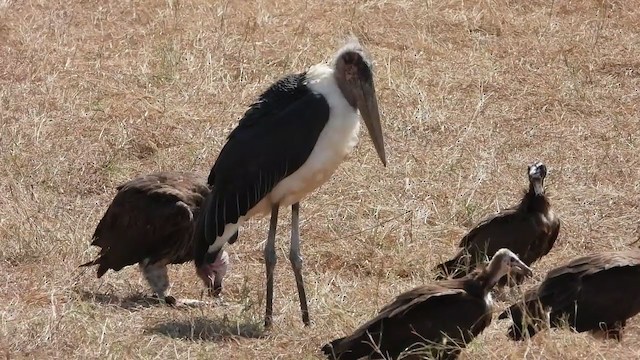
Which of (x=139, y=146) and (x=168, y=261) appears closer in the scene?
(x=168, y=261)

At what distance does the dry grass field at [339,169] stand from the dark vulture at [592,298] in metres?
0.13

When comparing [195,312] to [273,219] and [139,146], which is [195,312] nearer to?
[273,219]

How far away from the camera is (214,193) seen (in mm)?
6707

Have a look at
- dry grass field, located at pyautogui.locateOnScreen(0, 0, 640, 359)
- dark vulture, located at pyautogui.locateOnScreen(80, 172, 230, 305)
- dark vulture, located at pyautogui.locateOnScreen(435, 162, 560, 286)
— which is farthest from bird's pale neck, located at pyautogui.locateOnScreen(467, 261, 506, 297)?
dark vulture, located at pyautogui.locateOnScreen(80, 172, 230, 305)

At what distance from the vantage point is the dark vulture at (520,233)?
24.2 ft

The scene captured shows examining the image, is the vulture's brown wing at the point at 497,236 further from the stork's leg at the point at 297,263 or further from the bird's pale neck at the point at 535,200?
the stork's leg at the point at 297,263

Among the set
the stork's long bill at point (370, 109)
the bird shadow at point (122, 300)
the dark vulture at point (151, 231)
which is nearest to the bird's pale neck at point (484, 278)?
the stork's long bill at point (370, 109)

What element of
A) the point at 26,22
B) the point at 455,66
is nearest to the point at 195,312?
the point at 455,66

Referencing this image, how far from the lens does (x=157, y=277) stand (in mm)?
7277

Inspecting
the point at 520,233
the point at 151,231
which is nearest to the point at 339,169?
the point at 520,233

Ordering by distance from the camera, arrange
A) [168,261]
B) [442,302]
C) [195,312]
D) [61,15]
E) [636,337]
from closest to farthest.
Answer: [442,302], [636,337], [195,312], [168,261], [61,15]

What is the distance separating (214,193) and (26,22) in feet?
17.3

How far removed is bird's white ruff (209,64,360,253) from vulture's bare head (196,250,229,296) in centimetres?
35

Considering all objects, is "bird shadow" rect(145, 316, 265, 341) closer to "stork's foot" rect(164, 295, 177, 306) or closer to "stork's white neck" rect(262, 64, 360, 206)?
"stork's foot" rect(164, 295, 177, 306)
